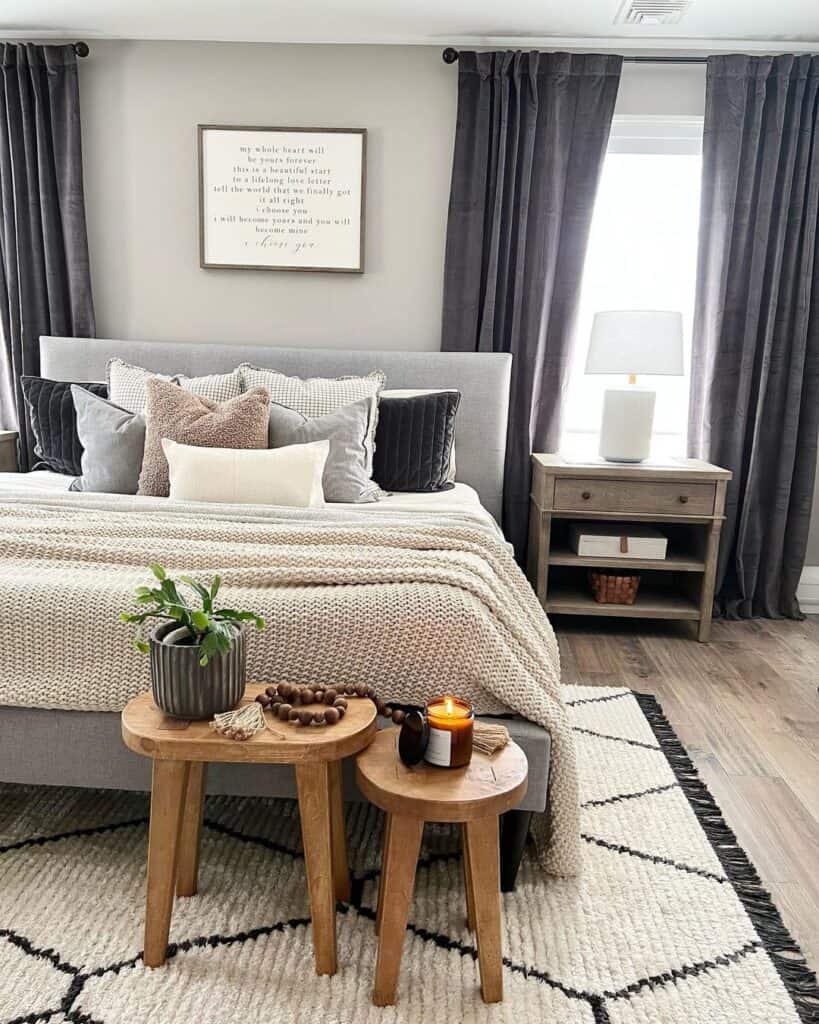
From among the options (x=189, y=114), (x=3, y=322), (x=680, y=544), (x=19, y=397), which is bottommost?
(x=680, y=544)

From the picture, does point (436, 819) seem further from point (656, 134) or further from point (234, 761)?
point (656, 134)

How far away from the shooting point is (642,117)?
11.2 ft

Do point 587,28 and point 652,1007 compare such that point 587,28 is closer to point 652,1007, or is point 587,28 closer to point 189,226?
point 189,226

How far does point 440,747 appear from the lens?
135 cm

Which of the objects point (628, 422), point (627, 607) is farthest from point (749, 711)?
point (628, 422)

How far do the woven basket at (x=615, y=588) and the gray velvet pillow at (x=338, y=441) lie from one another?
108 centimetres

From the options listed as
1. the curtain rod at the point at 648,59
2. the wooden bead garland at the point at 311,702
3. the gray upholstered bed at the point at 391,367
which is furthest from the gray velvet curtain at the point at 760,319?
the wooden bead garland at the point at 311,702

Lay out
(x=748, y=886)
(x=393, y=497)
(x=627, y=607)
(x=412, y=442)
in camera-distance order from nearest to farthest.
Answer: (x=748, y=886), (x=393, y=497), (x=412, y=442), (x=627, y=607)

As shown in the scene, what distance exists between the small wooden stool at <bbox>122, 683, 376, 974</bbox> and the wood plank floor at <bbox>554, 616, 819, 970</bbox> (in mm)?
919

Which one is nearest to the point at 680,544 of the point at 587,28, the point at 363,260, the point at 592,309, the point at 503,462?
the point at 503,462

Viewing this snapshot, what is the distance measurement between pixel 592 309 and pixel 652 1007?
2933mm

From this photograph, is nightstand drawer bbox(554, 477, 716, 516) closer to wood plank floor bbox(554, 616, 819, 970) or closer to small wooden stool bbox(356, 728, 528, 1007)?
wood plank floor bbox(554, 616, 819, 970)

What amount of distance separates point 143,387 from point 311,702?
79.8 inches

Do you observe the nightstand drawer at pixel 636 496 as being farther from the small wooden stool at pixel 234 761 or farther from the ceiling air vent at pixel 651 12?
the small wooden stool at pixel 234 761
